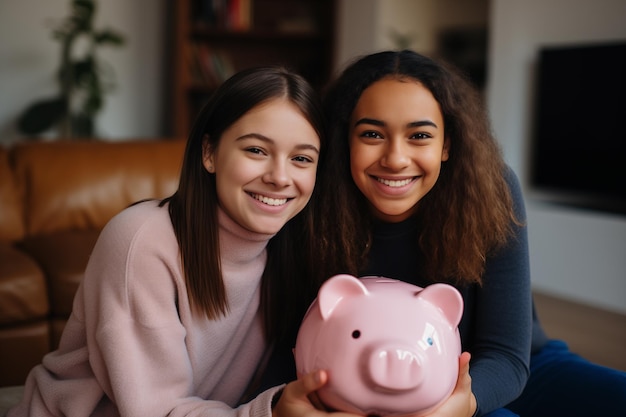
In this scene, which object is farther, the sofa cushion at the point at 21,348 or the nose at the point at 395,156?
the sofa cushion at the point at 21,348

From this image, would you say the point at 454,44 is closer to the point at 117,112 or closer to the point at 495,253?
the point at 117,112

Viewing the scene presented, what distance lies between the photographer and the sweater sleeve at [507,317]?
1289 mm

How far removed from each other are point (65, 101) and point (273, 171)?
3506 mm

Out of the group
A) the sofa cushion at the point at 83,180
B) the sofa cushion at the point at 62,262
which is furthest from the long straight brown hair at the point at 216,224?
the sofa cushion at the point at 83,180

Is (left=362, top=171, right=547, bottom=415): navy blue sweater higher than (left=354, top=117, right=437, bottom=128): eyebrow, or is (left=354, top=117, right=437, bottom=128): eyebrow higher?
(left=354, top=117, right=437, bottom=128): eyebrow

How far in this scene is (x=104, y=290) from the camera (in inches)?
46.8

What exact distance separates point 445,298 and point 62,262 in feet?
5.92

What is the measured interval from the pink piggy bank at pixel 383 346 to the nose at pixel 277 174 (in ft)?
0.80

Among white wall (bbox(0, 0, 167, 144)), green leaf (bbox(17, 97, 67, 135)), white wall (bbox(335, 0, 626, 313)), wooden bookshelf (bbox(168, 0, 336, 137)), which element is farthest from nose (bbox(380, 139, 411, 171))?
white wall (bbox(0, 0, 167, 144))

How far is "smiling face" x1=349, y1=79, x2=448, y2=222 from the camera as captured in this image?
4.07 ft

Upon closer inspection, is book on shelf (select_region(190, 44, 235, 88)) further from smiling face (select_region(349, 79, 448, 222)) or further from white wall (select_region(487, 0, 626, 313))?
smiling face (select_region(349, 79, 448, 222))

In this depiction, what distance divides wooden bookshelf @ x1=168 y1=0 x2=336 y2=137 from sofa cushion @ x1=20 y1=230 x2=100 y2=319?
2441 millimetres

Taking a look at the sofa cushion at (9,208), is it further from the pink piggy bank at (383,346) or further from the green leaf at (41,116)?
the pink piggy bank at (383,346)

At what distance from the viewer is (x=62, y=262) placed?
2.49 m
